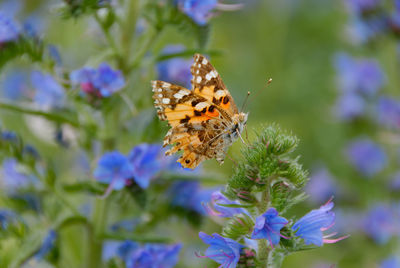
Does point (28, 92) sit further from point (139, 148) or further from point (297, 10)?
point (297, 10)

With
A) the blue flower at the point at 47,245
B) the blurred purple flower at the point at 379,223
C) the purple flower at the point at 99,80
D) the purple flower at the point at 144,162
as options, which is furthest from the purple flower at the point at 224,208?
the blurred purple flower at the point at 379,223

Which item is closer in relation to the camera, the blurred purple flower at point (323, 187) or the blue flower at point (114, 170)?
the blue flower at point (114, 170)

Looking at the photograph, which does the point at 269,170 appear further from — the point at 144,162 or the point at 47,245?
the point at 47,245

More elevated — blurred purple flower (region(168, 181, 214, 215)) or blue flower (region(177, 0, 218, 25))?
blue flower (region(177, 0, 218, 25))

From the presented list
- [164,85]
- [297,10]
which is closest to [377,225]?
[164,85]

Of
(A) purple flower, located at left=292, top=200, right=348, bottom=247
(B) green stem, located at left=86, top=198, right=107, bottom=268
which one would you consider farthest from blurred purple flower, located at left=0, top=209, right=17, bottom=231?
(A) purple flower, located at left=292, top=200, right=348, bottom=247

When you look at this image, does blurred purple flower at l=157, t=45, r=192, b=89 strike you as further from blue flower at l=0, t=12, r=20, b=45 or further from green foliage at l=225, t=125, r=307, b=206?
green foliage at l=225, t=125, r=307, b=206

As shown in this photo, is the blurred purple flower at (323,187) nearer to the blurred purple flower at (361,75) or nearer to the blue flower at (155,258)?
the blurred purple flower at (361,75)
